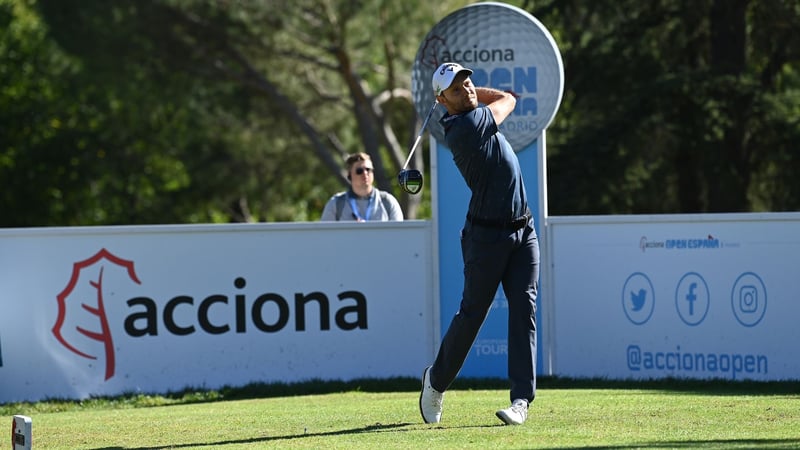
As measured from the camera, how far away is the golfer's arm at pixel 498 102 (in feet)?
23.1

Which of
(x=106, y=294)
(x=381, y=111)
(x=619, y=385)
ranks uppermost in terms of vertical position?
(x=381, y=111)

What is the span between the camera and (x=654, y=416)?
725 centimetres

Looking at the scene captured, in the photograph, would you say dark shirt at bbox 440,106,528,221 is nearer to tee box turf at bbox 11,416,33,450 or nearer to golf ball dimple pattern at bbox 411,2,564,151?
tee box turf at bbox 11,416,33,450

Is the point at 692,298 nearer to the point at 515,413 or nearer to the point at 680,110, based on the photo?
the point at 515,413

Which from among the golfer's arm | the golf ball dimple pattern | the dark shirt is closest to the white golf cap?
the dark shirt

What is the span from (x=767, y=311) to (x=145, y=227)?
16.9ft

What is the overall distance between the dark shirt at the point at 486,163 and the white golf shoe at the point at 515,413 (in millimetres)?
1021

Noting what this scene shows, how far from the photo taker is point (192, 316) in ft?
35.0

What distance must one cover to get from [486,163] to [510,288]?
71 cm

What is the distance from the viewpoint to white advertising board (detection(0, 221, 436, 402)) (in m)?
10.6

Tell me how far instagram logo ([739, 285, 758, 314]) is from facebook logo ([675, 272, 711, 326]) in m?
0.27

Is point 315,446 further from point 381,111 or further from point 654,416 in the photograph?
point 381,111

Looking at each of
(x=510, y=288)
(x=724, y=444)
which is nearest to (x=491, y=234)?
(x=510, y=288)


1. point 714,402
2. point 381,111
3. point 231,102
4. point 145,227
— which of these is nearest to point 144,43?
point 231,102
